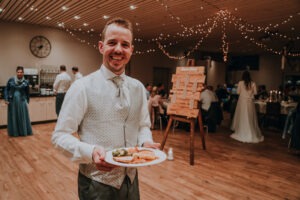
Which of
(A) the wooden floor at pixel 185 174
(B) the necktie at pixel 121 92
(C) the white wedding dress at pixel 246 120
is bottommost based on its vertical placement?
(A) the wooden floor at pixel 185 174

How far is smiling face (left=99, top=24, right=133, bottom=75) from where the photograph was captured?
1214 millimetres

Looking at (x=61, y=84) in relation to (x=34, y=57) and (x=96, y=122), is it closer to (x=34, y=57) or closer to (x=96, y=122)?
(x=34, y=57)

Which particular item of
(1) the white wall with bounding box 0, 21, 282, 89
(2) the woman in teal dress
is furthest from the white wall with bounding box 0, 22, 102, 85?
(2) the woman in teal dress

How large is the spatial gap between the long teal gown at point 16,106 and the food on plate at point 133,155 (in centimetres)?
585

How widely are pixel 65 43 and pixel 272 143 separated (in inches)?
293

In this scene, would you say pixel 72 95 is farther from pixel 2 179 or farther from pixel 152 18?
pixel 152 18

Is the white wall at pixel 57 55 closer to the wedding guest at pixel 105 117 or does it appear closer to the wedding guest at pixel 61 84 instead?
the wedding guest at pixel 61 84

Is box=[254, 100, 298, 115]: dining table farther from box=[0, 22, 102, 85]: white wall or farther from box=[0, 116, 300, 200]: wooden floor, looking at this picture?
box=[0, 22, 102, 85]: white wall

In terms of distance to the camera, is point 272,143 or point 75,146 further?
point 272,143

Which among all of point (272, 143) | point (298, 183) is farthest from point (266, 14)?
point (298, 183)

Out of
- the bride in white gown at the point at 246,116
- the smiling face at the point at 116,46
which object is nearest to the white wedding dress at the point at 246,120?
the bride in white gown at the point at 246,116

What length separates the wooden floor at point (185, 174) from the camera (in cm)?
324

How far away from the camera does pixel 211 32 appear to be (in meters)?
8.85

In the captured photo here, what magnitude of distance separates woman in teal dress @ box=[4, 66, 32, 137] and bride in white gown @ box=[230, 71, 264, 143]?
553 centimetres
